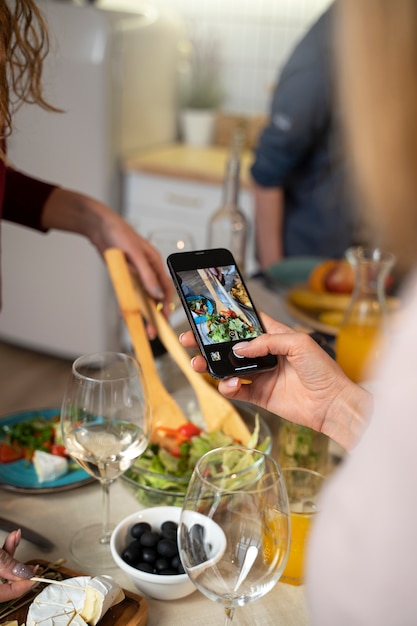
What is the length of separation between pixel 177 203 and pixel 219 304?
207cm

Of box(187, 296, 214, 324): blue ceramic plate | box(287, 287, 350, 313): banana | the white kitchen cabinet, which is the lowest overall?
the white kitchen cabinet

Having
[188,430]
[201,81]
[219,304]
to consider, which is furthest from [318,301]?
[201,81]

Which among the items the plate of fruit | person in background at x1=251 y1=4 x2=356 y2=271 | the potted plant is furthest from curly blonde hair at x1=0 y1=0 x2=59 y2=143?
the potted plant

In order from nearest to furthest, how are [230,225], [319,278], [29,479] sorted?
[29,479] < [230,225] < [319,278]

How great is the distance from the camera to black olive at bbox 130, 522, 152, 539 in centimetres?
90

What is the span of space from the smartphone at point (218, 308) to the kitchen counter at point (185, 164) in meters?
1.80

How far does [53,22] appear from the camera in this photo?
2746 millimetres

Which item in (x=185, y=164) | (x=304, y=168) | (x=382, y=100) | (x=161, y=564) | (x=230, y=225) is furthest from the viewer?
(x=185, y=164)

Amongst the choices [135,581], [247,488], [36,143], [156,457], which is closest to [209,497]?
[247,488]

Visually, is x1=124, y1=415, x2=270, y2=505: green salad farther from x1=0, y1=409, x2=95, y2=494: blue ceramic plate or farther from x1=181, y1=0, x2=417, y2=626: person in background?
x1=181, y1=0, x2=417, y2=626: person in background

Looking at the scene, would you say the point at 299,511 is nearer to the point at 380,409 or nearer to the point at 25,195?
the point at 380,409

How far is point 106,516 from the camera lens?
95 cm

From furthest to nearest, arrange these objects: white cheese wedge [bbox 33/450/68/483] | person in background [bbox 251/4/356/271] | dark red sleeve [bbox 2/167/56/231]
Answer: person in background [bbox 251/4/356/271] < dark red sleeve [bbox 2/167/56/231] < white cheese wedge [bbox 33/450/68/483]

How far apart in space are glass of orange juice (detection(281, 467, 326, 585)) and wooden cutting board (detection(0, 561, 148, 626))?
18cm
